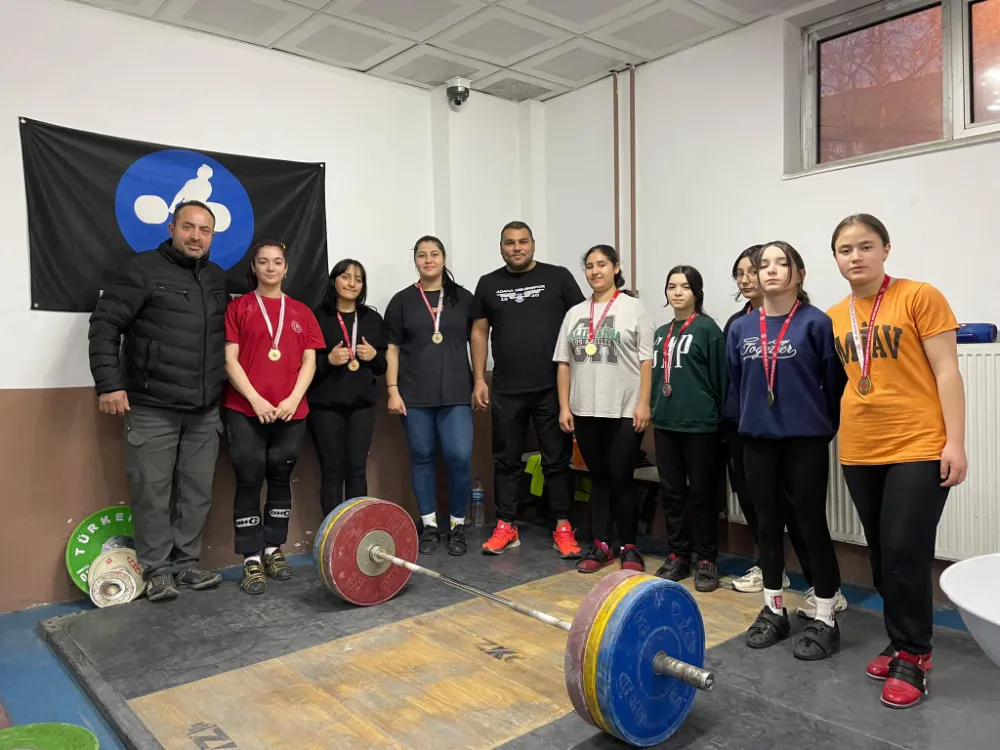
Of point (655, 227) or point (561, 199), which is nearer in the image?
point (655, 227)

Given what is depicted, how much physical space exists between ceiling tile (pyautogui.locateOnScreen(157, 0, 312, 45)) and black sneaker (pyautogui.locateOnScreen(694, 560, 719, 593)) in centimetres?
311

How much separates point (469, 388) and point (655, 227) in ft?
4.71

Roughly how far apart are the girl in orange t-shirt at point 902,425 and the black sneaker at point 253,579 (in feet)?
7.91

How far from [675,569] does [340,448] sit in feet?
5.50

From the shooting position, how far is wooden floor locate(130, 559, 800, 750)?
2.05m

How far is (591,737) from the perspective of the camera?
6.64 feet

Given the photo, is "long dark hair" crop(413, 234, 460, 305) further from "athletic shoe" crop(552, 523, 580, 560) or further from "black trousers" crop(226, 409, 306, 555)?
"athletic shoe" crop(552, 523, 580, 560)

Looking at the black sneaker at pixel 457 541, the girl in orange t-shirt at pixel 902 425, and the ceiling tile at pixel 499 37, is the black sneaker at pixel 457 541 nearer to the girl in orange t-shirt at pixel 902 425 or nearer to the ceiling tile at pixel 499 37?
the girl in orange t-shirt at pixel 902 425

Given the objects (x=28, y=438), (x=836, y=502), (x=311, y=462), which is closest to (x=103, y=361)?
(x=28, y=438)

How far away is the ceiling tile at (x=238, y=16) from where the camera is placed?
3.41 metres

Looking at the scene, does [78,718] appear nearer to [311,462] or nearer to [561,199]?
[311,462]

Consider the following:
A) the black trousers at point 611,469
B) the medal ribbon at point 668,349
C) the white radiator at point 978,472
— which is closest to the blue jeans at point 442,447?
the black trousers at point 611,469

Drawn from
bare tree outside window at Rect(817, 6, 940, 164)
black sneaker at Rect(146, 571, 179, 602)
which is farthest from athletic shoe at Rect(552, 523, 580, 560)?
bare tree outside window at Rect(817, 6, 940, 164)

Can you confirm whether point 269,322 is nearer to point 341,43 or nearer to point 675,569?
point 341,43
